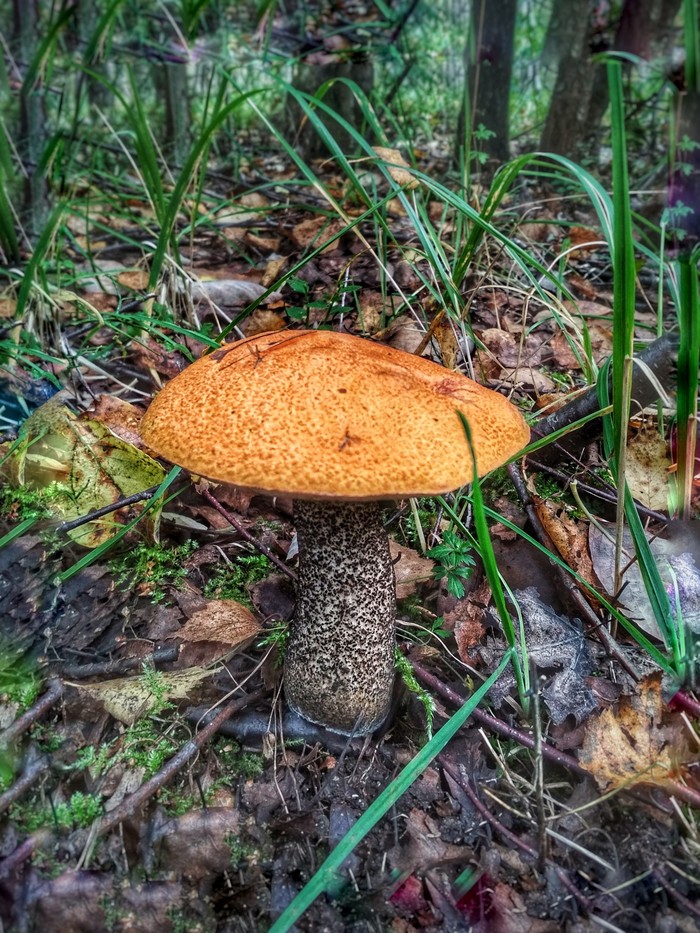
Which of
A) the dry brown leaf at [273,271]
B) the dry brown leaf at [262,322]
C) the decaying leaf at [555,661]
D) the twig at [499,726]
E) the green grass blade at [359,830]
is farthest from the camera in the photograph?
the dry brown leaf at [273,271]

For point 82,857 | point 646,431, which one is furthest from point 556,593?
point 82,857

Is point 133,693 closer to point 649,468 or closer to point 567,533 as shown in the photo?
point 567,533

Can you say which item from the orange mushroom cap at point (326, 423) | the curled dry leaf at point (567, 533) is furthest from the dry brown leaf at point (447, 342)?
the orange mushroom cap at point (326, 423)

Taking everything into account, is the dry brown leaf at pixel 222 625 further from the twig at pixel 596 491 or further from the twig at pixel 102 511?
the twig at pixel 596 491

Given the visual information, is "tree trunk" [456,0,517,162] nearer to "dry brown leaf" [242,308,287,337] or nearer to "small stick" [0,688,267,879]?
"dry brown leaf" [242,308,287,337]

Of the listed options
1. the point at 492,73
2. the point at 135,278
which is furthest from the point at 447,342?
the point at 492,73

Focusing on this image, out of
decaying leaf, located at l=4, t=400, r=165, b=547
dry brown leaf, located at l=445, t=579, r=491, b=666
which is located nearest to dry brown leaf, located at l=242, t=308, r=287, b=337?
decaying leaf, located at l=4, t=400, r=165, b=547
